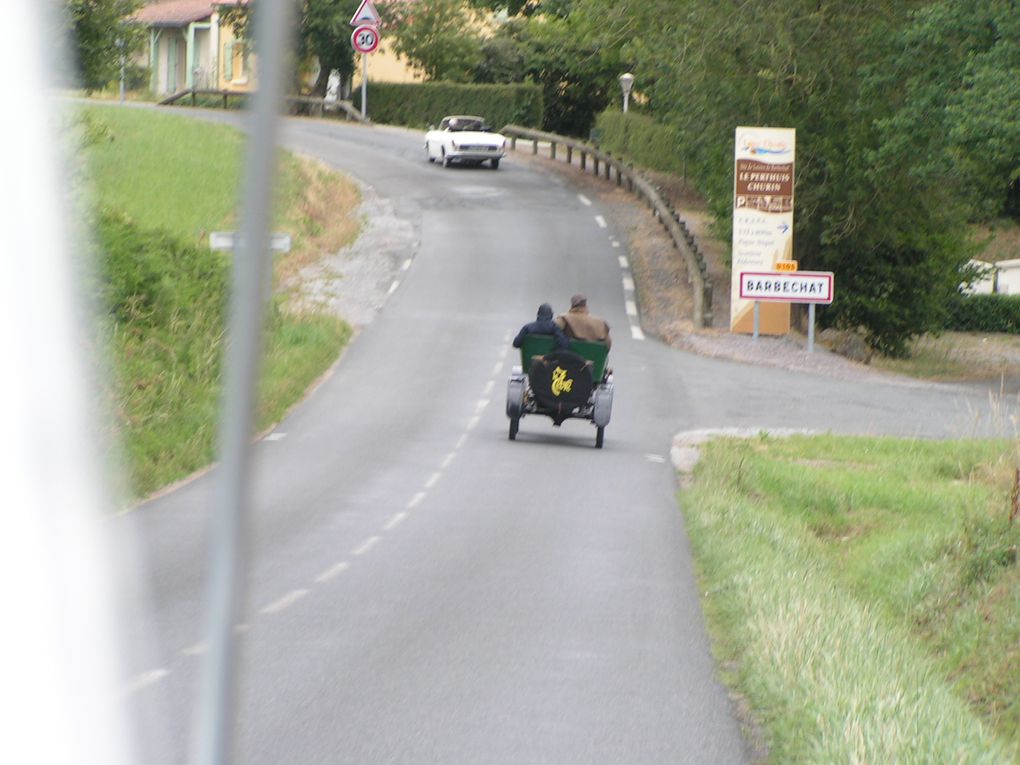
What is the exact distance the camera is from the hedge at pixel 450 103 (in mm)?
63656

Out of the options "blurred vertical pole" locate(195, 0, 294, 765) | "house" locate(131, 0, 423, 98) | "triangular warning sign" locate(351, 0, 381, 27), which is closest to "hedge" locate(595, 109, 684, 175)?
"triangular warning sign" locate(351, 0, 381, 27)

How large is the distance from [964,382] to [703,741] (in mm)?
27268

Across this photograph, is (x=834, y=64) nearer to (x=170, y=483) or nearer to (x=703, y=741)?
(x=170, y=483)

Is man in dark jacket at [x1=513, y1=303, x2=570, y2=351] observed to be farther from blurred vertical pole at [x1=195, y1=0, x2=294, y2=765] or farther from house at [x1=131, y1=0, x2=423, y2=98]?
blurred vertical pole at [x1=195, y1=0, x2=294, y2=765]

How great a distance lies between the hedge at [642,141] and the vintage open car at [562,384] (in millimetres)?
31339

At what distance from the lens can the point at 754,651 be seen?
8477mm

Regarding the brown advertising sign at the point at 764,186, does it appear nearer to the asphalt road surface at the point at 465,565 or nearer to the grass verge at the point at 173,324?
the asphalt road surface at the point at 465,565

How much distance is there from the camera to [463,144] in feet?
161

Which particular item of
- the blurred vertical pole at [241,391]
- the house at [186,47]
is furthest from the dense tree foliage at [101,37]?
the blurred vertical pole at [241,391]

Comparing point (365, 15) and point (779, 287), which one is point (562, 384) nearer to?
point (779, 287)

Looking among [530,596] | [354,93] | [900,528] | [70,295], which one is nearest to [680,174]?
[354,93]

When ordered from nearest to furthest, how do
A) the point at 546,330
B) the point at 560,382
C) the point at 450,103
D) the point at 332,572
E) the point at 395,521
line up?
the point at 332,572 → the point at 395,521 → the point at 560,382 → the point at 546,330 → the point at 450,103

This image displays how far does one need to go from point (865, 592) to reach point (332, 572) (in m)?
4.18

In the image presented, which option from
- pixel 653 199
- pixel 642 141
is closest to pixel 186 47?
pixel 642 141
